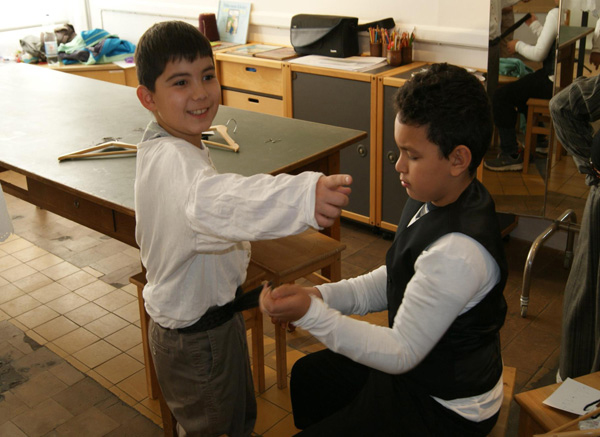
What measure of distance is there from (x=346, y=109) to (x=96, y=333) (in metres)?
1.65

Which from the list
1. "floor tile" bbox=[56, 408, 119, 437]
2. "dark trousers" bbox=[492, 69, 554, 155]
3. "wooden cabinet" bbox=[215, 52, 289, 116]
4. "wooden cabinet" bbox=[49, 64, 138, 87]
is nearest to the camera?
"floor tile" bbox=[56, 408, 119, 437]

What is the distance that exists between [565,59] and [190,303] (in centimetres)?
187

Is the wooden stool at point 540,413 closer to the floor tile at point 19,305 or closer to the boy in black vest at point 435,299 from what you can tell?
the boy in black vest at point 435,299

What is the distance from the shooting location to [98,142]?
8.19 ft

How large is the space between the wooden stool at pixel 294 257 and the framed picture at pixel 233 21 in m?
2.49

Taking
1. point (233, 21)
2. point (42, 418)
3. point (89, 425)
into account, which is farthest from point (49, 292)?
point (233, 21)

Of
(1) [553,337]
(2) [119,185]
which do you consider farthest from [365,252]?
(2) [119,185]

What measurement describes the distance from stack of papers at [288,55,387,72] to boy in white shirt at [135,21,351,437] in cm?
203

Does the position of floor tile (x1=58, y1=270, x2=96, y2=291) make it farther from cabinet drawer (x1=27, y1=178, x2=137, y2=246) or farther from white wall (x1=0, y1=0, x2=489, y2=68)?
white wall (x1=0, y1=0, x2=489, y2=68)

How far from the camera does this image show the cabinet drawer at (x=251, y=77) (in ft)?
12.5

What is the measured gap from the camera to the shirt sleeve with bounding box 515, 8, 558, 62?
102 inches

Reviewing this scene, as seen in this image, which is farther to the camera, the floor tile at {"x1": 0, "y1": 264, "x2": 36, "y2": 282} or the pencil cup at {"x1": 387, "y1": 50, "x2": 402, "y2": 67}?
the pencil cup at {"x1": 387, "y1": 50, "x2": 402, "y2": 67}

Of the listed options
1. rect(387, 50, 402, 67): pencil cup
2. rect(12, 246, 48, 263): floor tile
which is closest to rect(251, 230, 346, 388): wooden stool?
rect(387, 50, 402, 67): pencil cup

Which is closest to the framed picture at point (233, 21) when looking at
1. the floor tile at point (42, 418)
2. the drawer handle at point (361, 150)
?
the drawer handle at point (361, 150)
